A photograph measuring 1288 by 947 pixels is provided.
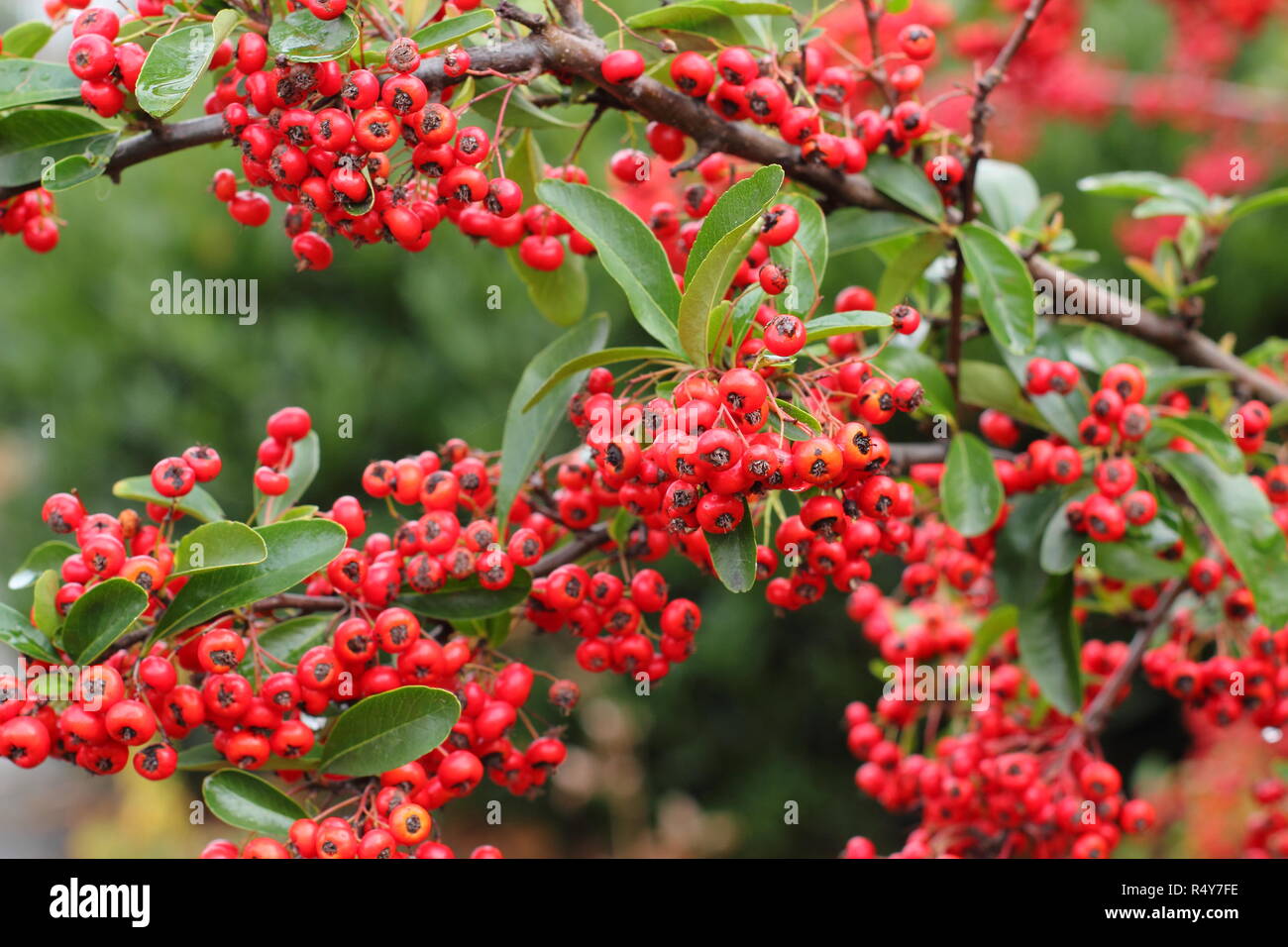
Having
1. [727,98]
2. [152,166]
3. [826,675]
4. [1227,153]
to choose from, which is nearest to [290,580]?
[727,98]

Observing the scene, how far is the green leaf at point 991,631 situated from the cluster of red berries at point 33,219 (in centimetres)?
202

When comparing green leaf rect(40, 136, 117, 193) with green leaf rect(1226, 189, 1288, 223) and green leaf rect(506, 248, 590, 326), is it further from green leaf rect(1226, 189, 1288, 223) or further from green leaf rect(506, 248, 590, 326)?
green leaf rect(1226, 189, 1288, 223)

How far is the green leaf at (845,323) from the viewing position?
1.45 metres

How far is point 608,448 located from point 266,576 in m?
0.53

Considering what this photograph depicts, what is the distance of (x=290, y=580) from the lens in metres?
1.54

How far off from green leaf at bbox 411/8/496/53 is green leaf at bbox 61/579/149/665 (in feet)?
2.71

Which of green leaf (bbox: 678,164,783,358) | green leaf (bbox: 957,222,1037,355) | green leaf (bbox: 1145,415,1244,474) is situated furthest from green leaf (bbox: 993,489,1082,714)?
green leaf (bbox: 678,164,783,358)

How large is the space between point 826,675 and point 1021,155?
304cm

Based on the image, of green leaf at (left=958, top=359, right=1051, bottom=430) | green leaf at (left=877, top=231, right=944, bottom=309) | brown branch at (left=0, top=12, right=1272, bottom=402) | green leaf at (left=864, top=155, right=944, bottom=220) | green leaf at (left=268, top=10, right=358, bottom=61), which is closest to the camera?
green leaf at (left=268, top=10, right=358, bottom=61)

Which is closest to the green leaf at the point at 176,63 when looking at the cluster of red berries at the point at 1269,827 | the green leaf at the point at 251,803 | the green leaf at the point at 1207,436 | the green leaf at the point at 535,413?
the green leaf at the point at 535,413

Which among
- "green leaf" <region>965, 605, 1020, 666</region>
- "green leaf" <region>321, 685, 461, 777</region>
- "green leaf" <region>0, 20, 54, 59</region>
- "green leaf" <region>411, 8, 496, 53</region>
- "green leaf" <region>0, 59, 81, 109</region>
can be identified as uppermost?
"green leaf" <region>0, 20, 54, 59</region>

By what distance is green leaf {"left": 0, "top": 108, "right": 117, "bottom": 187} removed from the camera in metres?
1.63

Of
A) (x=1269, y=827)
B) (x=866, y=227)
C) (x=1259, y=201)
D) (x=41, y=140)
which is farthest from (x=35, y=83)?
(x=1269, y=827)

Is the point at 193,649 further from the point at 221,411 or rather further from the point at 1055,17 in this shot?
the point at 221,411
